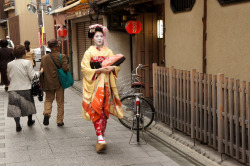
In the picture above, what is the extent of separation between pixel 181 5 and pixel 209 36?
144 cm

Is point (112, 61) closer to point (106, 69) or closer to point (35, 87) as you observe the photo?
point (106, 69)

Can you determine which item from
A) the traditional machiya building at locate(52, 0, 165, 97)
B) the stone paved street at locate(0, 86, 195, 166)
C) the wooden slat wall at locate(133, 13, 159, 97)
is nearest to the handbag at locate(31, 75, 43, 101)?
the stone paved street at locate(0, 86, 195, 166)

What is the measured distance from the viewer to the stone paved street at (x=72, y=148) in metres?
5.63

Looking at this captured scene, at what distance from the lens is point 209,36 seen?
22.0ft

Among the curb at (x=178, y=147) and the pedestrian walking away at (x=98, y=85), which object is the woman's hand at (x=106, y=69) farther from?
the curb at (x=178, y=147)

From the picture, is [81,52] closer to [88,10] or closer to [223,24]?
[88,10]

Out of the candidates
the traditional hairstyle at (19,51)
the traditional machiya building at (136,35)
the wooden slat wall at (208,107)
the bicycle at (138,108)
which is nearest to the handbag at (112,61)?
the bicycle at (138,108)

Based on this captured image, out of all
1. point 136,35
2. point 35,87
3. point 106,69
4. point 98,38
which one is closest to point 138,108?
point 106,69

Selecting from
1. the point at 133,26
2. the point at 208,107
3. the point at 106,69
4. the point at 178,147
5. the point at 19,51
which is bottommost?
the point at 178,147

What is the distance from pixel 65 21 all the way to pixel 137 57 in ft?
28.4

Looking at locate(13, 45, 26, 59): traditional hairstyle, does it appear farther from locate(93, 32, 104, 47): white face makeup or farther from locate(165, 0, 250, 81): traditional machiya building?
locate(165, 0, 250, 81): traditional machiya building

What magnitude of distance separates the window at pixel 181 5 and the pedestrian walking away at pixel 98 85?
2.22 meters

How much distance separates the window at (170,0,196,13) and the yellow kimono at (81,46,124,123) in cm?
234

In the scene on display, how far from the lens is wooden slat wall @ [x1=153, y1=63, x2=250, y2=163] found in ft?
16.0
